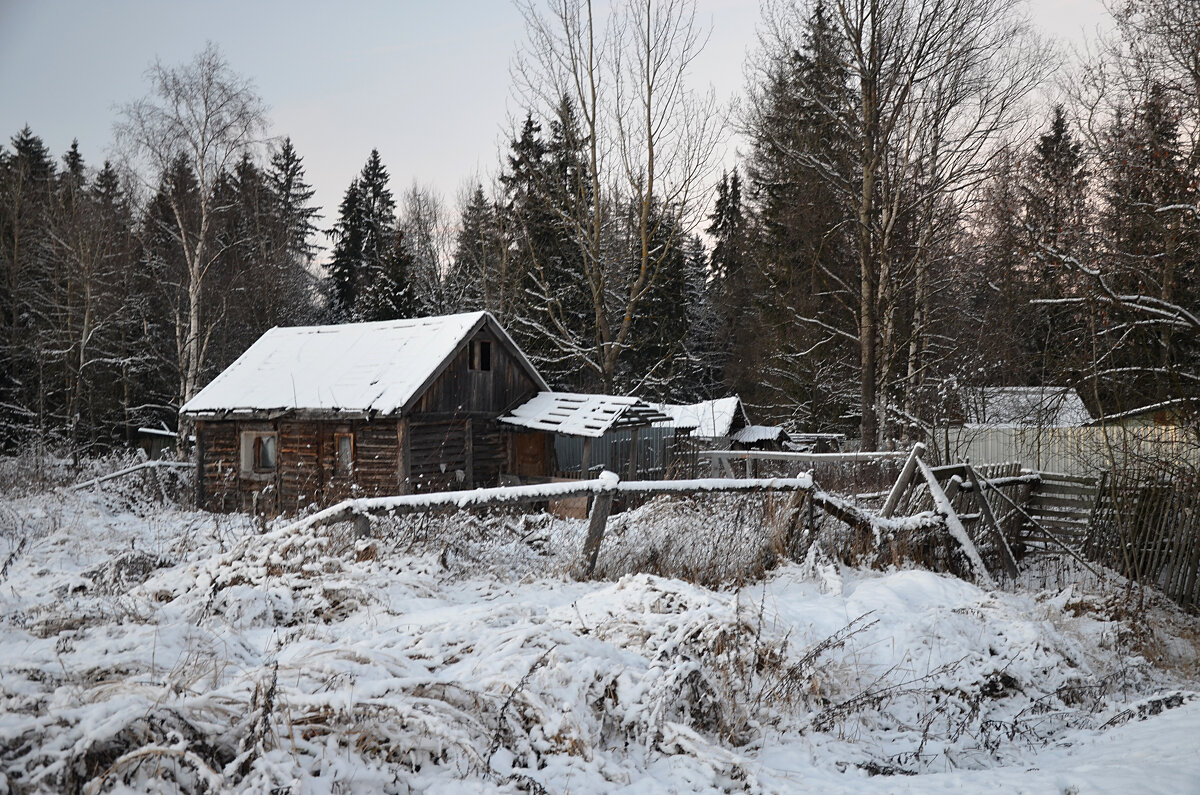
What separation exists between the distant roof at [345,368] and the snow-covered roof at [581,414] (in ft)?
4.94

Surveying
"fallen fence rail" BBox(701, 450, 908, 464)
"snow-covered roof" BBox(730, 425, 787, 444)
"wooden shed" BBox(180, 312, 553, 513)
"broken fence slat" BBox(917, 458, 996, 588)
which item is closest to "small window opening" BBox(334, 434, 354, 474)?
"wooden shed" BBox(180, 312, 553, 513)

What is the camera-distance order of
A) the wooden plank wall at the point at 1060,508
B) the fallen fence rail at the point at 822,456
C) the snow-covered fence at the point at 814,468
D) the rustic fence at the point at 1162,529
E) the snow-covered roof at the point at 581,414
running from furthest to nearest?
the snow-covered roof at the point at 581,414, the snow-covered fence at the point at 814,468, the wooden plank wall at the point at 1060,508, the fallen fence rail at the point at 822,456, the rustic fence at the point at 1162,529

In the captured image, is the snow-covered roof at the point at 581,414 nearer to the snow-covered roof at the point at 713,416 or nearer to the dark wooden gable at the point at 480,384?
the dark wooden gable at the point at 480,384

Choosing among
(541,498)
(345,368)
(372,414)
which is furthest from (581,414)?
(541,498)

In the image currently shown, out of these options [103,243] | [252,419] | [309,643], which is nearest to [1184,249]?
[309,643]

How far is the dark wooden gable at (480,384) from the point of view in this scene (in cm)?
1773

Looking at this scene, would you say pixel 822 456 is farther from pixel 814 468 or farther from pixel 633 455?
pixel 633 455

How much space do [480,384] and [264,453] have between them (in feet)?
19.4

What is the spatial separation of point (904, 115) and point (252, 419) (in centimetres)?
1670

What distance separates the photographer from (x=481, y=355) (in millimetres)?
19328

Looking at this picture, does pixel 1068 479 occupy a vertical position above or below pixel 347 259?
below

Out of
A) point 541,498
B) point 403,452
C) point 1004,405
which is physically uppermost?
point 1004,405

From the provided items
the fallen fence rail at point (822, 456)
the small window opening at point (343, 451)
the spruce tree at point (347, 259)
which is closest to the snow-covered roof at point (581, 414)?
the fallen fence rail at point (822, 456)

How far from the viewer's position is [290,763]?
2.70 meters
